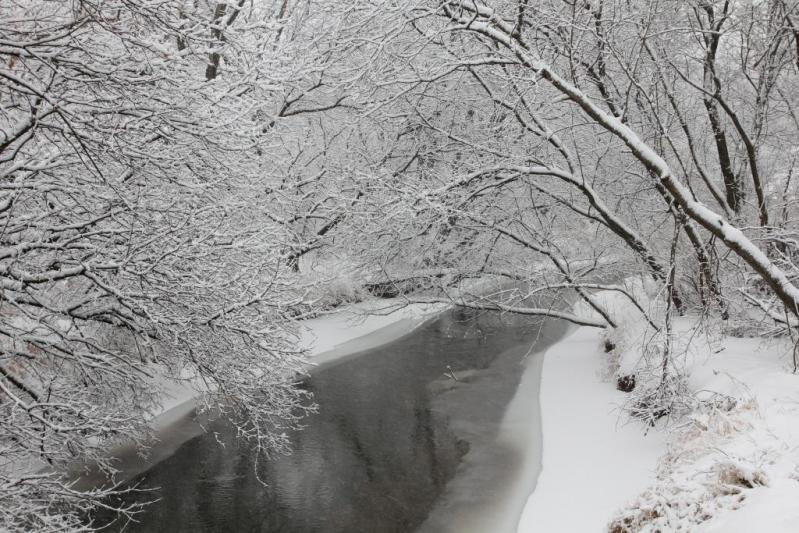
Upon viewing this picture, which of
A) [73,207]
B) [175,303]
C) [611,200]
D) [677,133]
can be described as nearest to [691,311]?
[611,200]

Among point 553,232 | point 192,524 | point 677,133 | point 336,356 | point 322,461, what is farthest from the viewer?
point 336,356

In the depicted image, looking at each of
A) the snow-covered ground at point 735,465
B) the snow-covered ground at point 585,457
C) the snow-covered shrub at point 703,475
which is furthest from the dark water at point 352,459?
the snow-covered ground at point 735,465

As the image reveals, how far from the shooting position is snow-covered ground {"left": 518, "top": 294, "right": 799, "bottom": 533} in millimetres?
4520

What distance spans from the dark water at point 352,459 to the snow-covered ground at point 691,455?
1.18 meters

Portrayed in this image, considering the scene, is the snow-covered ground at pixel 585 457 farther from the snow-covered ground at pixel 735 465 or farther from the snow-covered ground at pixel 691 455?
the snow-covered ground at pixel 735 465

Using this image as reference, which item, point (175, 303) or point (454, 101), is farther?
point (454, 101)

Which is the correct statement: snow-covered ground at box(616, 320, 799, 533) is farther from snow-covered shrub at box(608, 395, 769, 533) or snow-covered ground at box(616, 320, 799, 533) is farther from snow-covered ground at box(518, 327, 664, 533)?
snow-covered ground at box(518, 327, 664, 533)

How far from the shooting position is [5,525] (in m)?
4.76

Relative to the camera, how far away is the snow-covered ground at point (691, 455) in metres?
4.52

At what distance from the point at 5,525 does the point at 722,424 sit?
19.4 feet

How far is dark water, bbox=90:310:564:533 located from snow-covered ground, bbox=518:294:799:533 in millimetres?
1180

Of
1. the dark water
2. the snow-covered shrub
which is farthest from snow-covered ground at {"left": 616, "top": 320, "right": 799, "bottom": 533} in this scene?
the dark water

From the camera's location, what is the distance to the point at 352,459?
9.15 m

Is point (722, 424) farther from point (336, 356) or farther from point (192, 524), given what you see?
point (336, 356)
